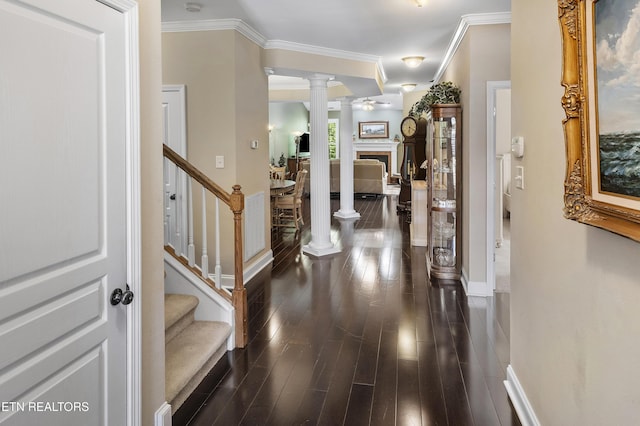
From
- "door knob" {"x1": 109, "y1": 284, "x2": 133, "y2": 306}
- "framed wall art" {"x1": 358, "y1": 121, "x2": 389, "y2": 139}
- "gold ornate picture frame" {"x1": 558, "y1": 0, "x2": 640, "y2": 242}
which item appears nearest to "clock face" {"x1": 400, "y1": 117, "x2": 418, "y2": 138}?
"gold ornate picture frame" {"x1": 558, "y1": 0, "x2": 640, "y2": 242}

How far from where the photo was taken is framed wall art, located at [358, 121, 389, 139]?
17.0 m

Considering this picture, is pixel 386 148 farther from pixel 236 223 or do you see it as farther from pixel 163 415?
pixel 163 415

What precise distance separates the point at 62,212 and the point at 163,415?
1.19 metres

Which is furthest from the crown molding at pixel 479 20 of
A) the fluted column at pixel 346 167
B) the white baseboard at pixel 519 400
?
the fluted column at pixel 346 167

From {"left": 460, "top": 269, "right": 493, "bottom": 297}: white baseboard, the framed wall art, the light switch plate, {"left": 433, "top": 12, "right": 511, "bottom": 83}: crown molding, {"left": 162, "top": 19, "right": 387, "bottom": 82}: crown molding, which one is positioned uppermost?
the framed wall art

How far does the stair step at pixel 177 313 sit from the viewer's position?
284cm

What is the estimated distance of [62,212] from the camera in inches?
57.1

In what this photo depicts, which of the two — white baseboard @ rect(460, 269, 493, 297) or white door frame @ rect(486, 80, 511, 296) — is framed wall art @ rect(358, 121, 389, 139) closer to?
white door frame @ rect(486, 80, 511, 296)

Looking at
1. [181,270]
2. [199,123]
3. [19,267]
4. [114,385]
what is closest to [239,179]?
[199,123]

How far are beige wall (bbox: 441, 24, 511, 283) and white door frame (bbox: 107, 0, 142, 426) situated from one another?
11.2 feet

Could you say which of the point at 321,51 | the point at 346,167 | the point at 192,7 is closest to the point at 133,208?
the point at 192,7

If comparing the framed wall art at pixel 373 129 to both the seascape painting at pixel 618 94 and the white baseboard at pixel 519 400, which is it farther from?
the seascape painting at pixel 618 94

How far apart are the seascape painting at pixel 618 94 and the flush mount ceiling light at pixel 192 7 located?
3568 mm

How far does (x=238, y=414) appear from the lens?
239 centimetres
